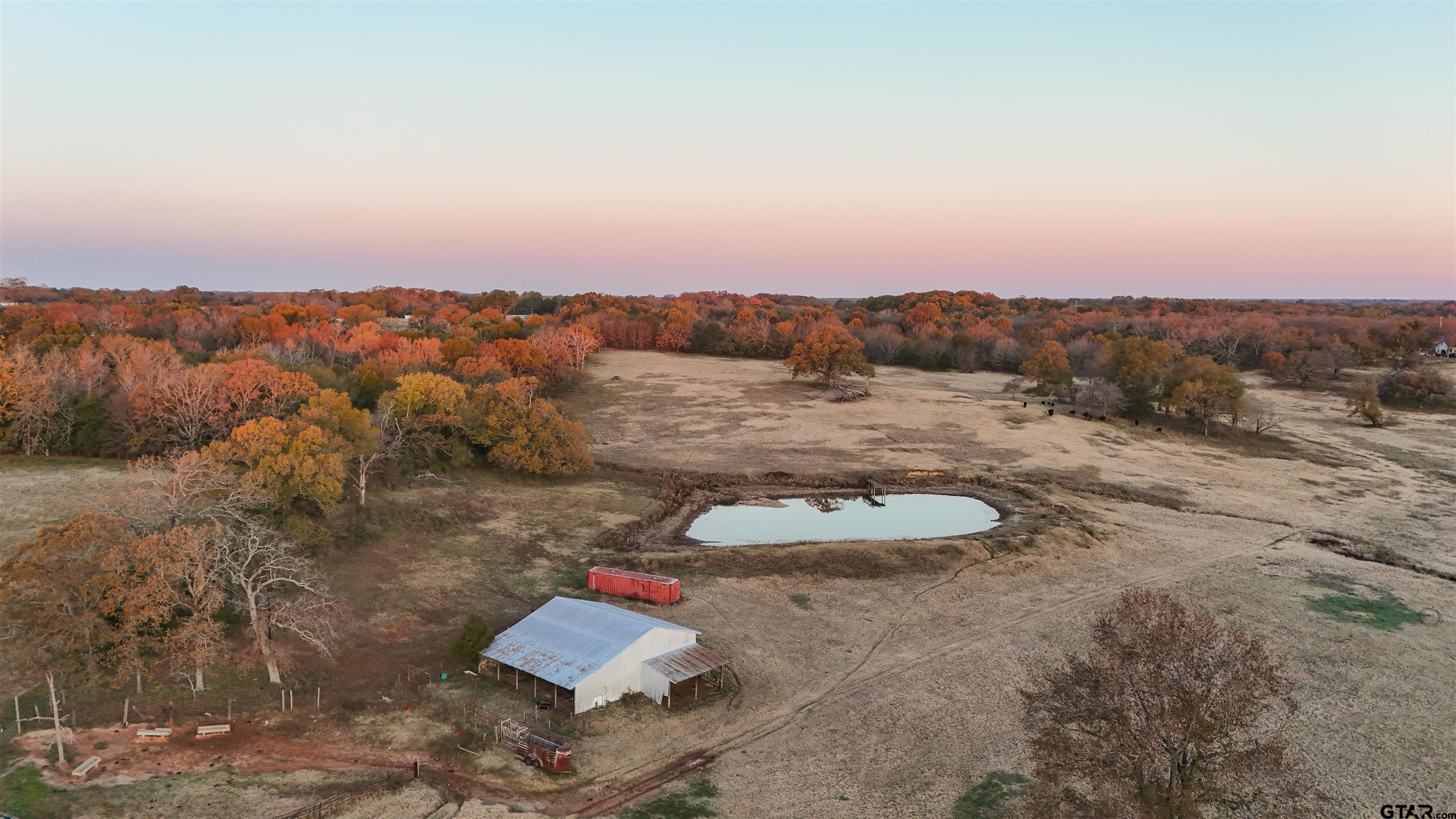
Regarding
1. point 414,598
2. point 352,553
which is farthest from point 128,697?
point 352,553

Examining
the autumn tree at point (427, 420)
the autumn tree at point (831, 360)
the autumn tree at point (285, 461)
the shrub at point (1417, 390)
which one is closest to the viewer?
the autumn tree at point (285, 461)

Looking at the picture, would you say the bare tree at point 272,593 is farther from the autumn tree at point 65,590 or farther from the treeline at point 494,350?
the treeline at point 494,350

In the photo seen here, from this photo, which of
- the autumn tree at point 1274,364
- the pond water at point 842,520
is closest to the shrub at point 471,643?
the pond water at point 842,520

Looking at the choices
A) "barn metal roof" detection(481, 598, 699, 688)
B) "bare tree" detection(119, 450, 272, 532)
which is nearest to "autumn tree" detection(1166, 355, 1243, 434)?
"barn metal roof" detection(481, 598, 699, 688)

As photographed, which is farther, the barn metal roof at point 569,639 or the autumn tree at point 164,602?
the barn metal roof at point 569,639

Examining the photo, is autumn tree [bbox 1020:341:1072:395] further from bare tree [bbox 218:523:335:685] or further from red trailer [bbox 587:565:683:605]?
bare tree [bbox 218:523:335:685]

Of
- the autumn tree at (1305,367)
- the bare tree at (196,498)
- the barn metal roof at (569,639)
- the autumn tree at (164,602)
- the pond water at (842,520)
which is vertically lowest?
the pond water at (842,520)

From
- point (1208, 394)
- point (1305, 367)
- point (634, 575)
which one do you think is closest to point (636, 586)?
point (634, 575)
